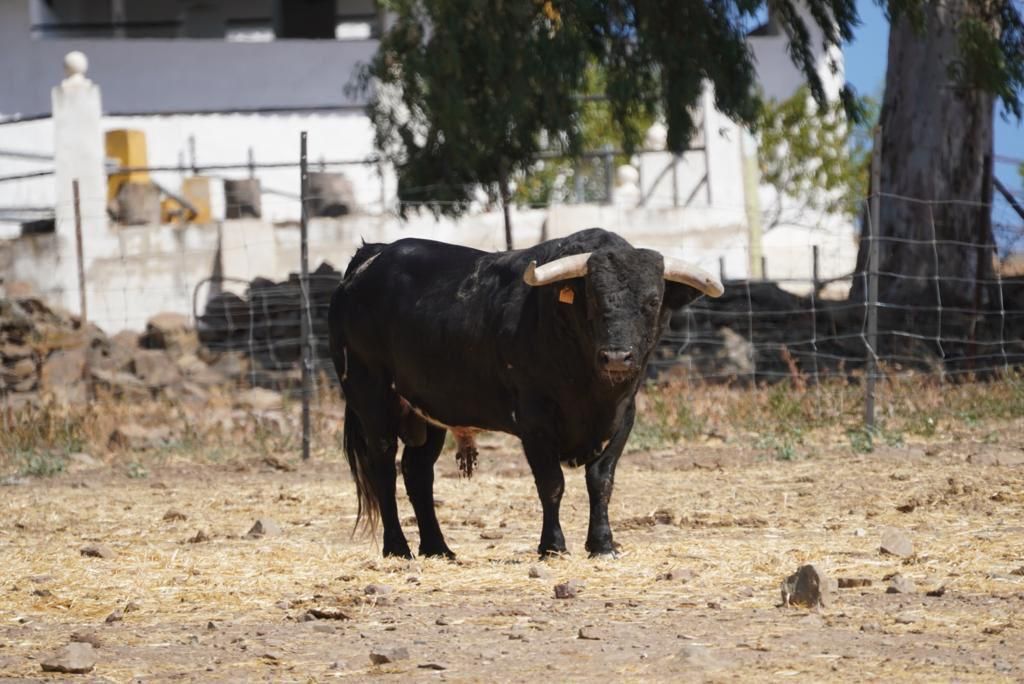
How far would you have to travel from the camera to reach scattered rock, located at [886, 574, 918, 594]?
648 cm

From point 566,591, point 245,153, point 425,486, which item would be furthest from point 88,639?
point 245,153

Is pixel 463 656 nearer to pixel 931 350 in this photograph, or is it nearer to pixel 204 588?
pixel 204 588

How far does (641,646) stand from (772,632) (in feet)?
1.58

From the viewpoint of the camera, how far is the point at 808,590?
6152mm

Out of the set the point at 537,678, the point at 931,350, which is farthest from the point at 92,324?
the point at 537,678

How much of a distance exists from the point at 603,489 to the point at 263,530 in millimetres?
2415

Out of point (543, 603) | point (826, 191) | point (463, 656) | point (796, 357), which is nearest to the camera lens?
point (463, 656)

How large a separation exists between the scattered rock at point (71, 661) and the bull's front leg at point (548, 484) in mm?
2800

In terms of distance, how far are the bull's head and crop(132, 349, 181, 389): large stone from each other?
9.78 meters

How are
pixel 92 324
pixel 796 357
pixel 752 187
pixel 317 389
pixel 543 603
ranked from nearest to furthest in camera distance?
1. pixel 543 603
2. pixel 317 389
3. pixel 796 357
4. pixel 92 324
5. pixel 752 187

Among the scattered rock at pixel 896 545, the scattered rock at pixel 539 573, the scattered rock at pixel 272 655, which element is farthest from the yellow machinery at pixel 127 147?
the scattered rock at pixel 272 655

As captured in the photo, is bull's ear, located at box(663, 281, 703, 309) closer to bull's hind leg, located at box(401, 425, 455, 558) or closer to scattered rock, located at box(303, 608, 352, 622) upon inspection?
bull's hind leg, located at box(401, 425, 455, 558)

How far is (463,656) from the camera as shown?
219 inches

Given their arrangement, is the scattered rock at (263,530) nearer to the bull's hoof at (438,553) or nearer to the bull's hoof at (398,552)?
the bull's hoof at (398,552)
